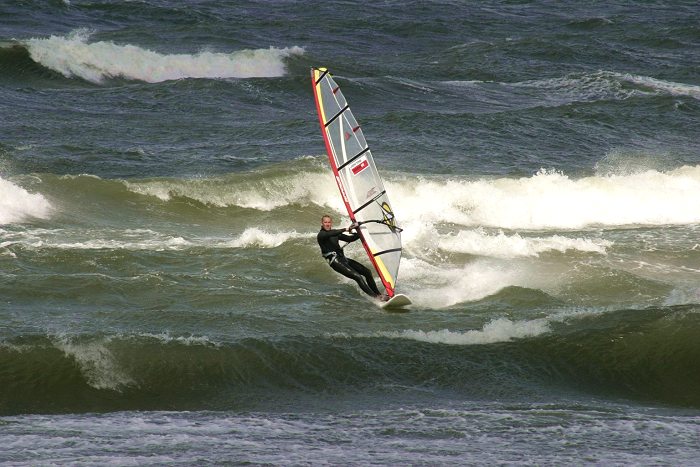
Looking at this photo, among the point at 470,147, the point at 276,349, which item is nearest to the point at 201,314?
the point at 276,349

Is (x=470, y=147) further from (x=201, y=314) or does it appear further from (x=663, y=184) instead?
(x=201, y=314)

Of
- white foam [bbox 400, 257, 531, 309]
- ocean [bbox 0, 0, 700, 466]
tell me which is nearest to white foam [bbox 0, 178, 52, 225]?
ocean [bbox 0, 0, 700, 466]

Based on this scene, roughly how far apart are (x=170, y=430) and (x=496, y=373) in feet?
11.6

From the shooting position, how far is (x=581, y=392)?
10820 millimetres

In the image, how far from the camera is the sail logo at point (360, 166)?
13.5 metres

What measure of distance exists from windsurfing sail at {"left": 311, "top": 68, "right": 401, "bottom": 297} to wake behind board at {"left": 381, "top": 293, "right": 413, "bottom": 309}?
284mm

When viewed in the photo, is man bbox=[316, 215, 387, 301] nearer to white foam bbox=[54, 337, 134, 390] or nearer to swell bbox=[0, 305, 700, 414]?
swell bbox=[0, 305, 700, 414]

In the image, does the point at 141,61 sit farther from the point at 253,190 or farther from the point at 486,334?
the point at 486,334

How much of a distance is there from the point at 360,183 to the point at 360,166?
22cm

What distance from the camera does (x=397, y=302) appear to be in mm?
12680

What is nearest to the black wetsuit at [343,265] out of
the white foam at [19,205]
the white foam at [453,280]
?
the white foam at [453,280]

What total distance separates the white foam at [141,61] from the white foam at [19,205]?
10.7 m

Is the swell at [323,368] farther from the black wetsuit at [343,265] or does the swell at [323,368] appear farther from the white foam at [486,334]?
the black wetsuit at [343,265]

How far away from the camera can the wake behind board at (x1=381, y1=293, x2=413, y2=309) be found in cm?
1262
